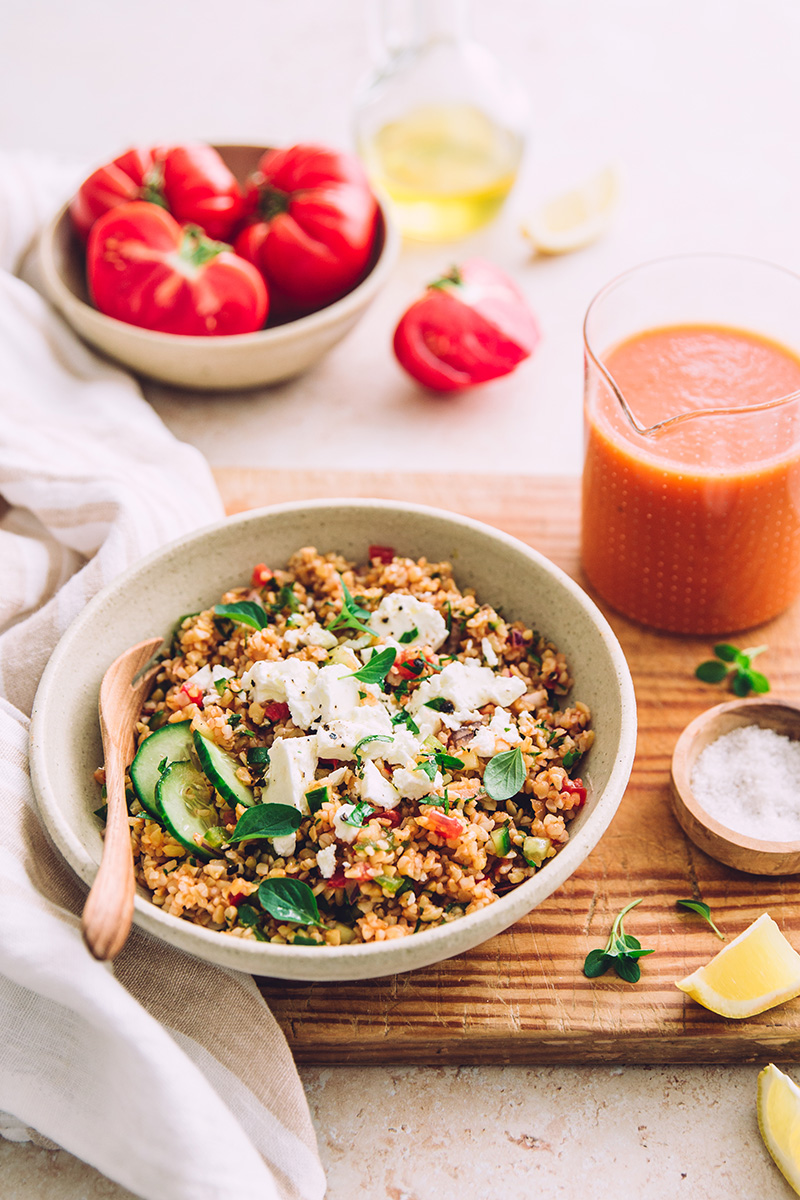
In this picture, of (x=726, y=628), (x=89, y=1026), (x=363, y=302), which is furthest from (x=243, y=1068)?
(x=363, y=302)

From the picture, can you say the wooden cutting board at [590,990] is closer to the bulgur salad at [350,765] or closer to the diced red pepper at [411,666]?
the bulgur salad at [350,765]

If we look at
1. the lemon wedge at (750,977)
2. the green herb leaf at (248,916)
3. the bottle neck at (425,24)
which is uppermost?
the bottle neck at (425,24)

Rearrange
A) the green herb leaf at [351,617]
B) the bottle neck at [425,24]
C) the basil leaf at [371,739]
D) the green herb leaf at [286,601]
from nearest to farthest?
1. the basil leaf at [371,739]
2. the green herb leaf at [351,617]
3. the green herb leaf at [286,601]
4. the bottle neck at [425,24]

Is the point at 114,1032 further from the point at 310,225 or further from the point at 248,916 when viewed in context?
the point at 310,225

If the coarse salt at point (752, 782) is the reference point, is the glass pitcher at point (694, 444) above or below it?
above

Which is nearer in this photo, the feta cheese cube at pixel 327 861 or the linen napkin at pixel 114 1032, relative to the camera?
the linen napkin at pixel 114 1032

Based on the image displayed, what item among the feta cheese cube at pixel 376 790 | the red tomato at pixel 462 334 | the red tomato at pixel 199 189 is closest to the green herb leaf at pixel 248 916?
the feta cheese cube at pixel 376 790

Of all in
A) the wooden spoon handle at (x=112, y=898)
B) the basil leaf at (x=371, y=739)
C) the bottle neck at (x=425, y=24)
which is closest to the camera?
the wooden spoon handle at (x=112, y=898)
